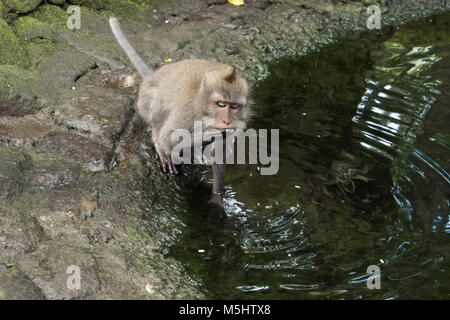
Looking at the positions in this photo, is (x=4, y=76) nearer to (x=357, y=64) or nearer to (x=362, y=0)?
(x=357, y=64)

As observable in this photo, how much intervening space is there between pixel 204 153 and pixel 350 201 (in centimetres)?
158

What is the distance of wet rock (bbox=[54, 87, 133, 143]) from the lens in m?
5.61

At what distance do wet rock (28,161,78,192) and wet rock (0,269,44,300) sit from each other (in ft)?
3.35

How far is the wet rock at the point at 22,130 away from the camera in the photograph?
17.3ft

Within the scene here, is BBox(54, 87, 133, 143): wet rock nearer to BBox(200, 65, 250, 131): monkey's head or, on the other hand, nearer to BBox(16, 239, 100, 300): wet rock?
BBox(200, 65, 250, 131): monkey's head

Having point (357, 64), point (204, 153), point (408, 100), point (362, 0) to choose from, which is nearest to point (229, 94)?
point (204, 153)

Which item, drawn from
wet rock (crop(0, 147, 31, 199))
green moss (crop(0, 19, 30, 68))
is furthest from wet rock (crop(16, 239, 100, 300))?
green moss (crop(0, 19, 30, 68))

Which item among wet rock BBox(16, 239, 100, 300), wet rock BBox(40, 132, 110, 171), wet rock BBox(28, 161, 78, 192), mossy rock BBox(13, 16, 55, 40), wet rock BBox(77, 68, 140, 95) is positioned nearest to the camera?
wet rock BBox(16, 239, 100, 300)

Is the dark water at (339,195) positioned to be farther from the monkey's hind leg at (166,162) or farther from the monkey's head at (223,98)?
the monkey's head at (223,98)

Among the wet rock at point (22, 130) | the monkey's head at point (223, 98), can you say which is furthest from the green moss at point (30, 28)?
the monkey's head at point (223, 98)

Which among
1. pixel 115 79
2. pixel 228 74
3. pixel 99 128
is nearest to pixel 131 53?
pixel 115 79

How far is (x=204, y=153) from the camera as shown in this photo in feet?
20.0

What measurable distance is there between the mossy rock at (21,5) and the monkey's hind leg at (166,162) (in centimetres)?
292

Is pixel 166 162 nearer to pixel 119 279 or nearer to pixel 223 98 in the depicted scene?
pixel 223 98
